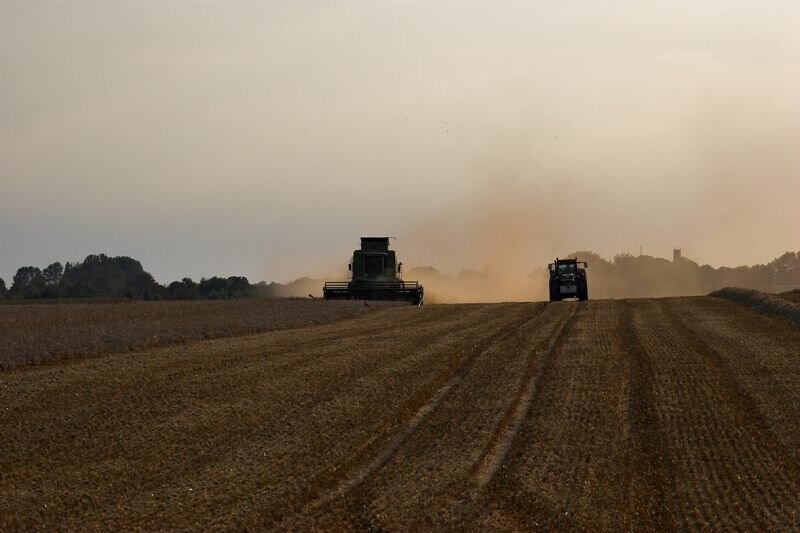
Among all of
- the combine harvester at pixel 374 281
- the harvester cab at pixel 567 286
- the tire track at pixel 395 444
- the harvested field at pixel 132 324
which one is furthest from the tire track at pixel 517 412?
the combine harvester at pixel 374 281

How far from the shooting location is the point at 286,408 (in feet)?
61.7

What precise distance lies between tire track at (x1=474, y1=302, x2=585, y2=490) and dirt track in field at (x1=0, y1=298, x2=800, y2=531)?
0.19 ft

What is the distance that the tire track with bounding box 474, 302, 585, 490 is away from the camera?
45.5 ft

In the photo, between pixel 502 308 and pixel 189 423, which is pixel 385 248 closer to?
pixel 502 308

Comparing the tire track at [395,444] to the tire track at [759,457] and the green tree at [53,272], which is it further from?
the green tree at [53,272]

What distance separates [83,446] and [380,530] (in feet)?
21.9

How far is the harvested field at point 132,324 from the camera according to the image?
91.9 feet

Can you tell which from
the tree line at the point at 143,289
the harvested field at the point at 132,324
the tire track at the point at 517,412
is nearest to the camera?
the tire track at the point at 517,412

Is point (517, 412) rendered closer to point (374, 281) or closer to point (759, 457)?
point (759, 457)

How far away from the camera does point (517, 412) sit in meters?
18.0

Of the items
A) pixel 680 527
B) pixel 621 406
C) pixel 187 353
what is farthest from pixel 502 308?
pixel 680 527

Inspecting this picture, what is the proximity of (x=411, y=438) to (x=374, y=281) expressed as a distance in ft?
156

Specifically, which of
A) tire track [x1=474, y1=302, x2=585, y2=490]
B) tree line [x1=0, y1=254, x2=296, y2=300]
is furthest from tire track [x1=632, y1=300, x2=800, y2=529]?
tree line [x1=0, y1=254, x2=296, y2=300]

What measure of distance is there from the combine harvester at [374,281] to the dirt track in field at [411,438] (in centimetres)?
3345
